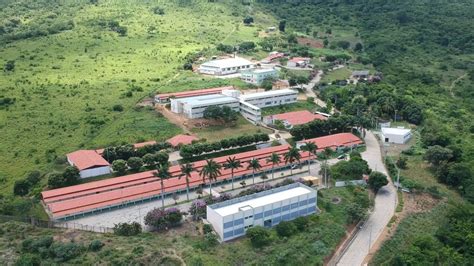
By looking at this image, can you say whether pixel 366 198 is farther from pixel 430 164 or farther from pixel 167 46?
pixel 167 46

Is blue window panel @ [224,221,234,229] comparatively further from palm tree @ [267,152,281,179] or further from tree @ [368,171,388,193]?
tree @ [368,171,388,193]

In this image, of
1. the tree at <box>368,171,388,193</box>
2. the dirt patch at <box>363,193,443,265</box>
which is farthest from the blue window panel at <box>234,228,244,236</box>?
the tree at <box>368,171,388,193</box>

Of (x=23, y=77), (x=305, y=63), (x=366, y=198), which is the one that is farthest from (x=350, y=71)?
(x=23, y=77)

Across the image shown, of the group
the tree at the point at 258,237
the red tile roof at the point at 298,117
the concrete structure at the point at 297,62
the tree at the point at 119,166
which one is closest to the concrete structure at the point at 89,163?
the tree at the point at 119,166

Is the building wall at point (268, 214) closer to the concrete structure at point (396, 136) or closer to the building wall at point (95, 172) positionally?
the building wall at point (95, 172)

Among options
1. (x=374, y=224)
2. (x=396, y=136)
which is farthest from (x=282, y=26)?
(x=374, y=224)

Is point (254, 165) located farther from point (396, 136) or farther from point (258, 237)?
point (396, 136)

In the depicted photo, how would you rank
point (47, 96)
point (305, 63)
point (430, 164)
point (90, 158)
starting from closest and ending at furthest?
point (90, 158) < point (430, 164) < point (47, 96) < point (305, 63)
